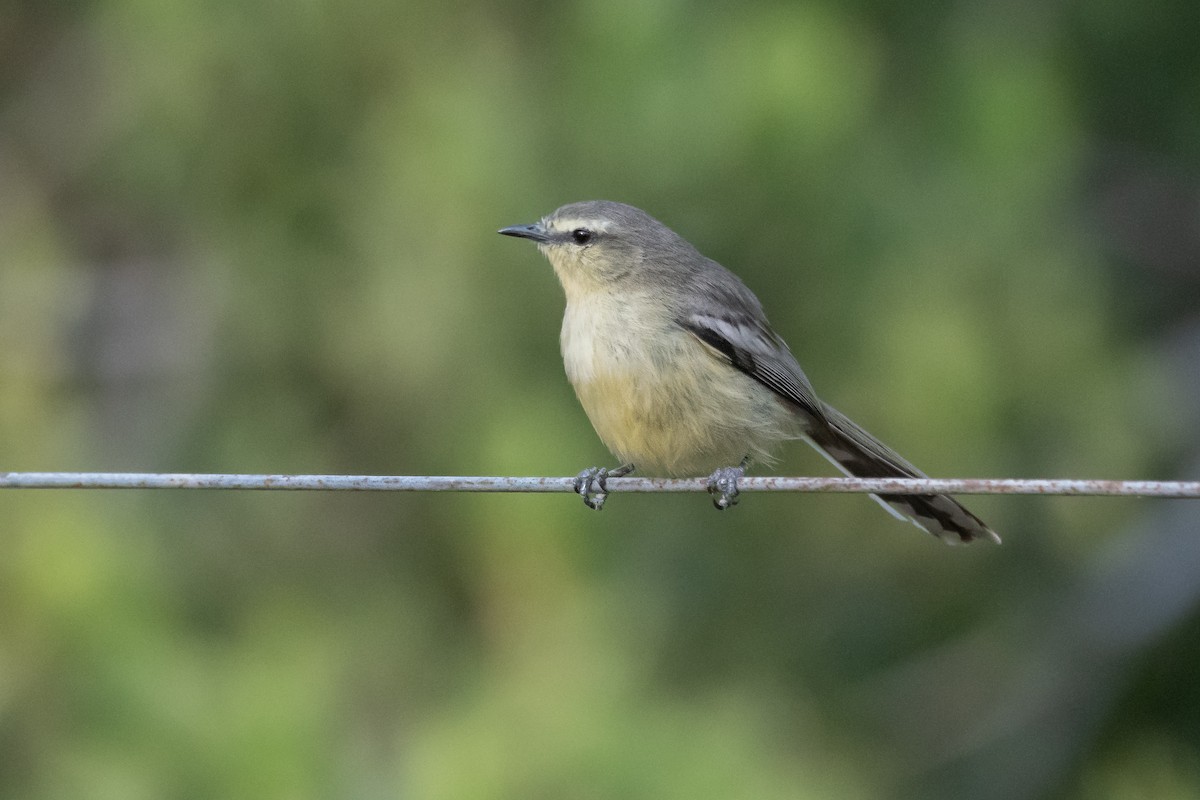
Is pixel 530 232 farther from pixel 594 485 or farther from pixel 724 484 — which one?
pixel 724 484

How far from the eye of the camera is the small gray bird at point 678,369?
5293mm

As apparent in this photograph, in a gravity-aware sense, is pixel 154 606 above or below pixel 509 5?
below

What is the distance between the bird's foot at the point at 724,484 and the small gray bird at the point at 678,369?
1 centimetres

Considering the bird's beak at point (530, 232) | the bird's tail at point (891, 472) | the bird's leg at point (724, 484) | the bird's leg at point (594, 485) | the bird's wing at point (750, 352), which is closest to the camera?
the bird's leg at point (724, 484)

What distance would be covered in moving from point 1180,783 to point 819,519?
6.31 feet

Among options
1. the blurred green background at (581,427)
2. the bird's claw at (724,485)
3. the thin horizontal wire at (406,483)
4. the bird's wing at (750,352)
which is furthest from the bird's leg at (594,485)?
the thin horizontal wire at (406,483)

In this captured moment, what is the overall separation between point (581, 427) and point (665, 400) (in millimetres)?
1261

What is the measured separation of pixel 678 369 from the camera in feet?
17.6

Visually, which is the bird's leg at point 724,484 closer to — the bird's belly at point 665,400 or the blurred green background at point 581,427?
the bird's belly at point 665,400

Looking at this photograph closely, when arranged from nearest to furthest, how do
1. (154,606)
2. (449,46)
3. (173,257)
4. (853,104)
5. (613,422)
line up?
(613,422) → (154,606) → (853,104) → (449,46) → (173,257)

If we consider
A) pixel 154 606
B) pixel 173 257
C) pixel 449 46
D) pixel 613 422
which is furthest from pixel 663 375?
pixel 173 257

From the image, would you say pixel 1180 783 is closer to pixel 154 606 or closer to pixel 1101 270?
pixel 1101 270

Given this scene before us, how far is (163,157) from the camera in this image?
7.43 metres

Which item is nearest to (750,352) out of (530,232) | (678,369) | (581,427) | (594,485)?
(678,369)
